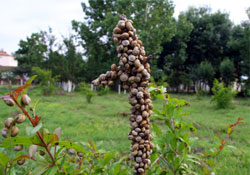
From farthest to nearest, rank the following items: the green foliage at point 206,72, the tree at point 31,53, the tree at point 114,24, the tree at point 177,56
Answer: the tree at point 31,53
the tree at point 177,56
the green foliage at point 206,72
the tree at point 114,24

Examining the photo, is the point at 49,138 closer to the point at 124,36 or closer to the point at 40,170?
the point at 40,170

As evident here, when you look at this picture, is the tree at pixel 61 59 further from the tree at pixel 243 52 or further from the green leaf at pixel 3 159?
the green leaf at pixel 3 159

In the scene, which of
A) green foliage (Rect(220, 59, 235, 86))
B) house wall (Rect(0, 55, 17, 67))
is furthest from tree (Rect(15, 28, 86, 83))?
house wall (Rect(0, 55, 17, 67))

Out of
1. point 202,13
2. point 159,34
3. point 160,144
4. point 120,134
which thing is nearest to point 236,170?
point 160,144

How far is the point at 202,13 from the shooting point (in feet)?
67.9

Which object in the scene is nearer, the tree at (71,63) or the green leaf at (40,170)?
the green leaf at (40,170)

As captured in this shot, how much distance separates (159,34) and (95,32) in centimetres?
548

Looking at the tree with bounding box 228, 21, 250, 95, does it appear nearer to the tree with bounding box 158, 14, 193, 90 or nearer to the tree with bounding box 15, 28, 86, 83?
the tree with bounding box 158, 14, 193, 90

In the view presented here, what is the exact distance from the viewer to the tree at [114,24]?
15000 mm

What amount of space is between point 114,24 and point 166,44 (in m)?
7.88

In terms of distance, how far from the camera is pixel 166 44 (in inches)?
794

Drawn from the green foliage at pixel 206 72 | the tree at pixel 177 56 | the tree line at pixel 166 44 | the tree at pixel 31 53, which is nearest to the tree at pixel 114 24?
the tree line at pixel 166 44

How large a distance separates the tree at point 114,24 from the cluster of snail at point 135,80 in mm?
13844

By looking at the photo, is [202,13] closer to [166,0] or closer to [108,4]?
[166,0]
